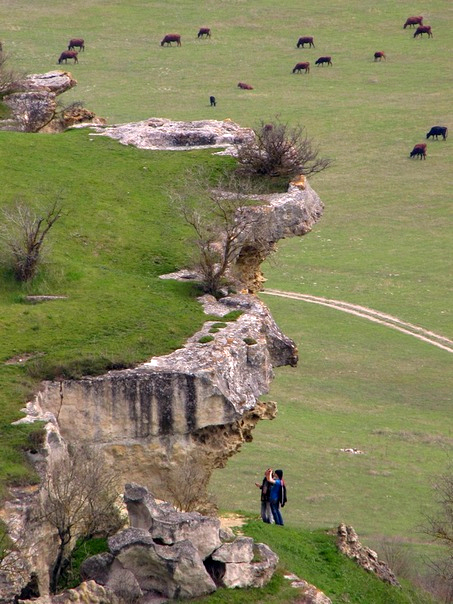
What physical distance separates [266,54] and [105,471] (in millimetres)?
69331

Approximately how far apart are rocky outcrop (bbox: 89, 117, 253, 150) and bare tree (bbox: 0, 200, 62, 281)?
9.07 m

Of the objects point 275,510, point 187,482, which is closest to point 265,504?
point 275,510

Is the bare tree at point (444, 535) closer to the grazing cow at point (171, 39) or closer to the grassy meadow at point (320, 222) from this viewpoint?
the grassy meadow at point (320, 222)

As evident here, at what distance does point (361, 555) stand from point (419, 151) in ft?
160

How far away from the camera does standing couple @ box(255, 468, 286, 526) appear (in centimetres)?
3341

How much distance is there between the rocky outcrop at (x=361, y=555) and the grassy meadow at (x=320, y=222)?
6.25 metres

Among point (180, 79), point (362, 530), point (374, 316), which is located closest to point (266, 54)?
point (180, 79)

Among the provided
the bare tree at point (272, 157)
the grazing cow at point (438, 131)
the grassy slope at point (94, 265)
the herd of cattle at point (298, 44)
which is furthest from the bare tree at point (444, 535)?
the herd of cattle at point (298, 44)

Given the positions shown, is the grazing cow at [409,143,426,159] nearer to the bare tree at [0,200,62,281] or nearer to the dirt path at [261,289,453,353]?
the dirt path at [261,289,453,353]

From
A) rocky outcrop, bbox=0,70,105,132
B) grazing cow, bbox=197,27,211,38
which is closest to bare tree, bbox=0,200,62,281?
rocky outcrop, bbox=0,70,105,132

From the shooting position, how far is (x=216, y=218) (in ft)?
128

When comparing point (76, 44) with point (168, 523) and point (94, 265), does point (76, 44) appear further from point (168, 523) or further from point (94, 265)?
point (168, 523)

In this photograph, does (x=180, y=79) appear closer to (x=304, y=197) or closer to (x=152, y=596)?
(x=304, y=197)

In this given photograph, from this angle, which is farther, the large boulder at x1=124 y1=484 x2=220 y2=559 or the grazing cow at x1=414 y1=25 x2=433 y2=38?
the grazing cow at x1=414 y1=25 x2=433 y2=38
